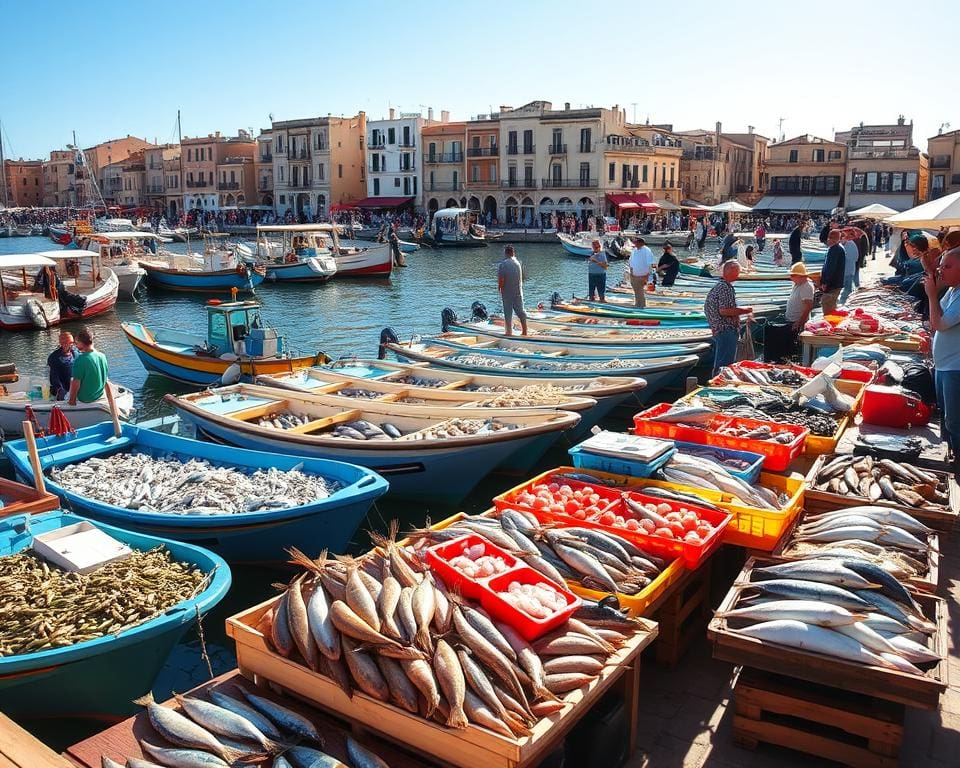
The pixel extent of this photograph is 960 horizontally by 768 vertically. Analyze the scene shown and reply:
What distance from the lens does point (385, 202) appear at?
72062 mm

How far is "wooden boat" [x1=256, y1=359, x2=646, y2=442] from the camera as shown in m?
10.7

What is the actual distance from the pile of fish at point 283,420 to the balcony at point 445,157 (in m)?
61.8

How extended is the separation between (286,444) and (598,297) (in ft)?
43.3

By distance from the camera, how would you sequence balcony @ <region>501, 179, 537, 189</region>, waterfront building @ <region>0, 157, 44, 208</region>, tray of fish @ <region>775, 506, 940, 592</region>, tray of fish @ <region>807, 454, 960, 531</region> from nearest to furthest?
tray of fish @ <region>775, 506, 940, 592</region>
tray of fish @ <region>807, 454, 960, 531</region>
balcony @ <region>501, 179, 537, 189</region>
waterfront building @ <region>0, 157, 44, 208</region>

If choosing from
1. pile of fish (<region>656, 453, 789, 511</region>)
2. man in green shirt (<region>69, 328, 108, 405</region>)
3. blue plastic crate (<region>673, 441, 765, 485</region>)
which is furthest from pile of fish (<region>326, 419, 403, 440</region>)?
pile of fish (<region>656, 453, 789, 511</region>)

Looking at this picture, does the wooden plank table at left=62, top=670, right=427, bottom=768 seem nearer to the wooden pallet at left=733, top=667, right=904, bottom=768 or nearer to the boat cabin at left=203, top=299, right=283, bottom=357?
the wooden pallet at left=733, top=667, right=904, bottom=768

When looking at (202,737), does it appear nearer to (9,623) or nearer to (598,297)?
(9,623)

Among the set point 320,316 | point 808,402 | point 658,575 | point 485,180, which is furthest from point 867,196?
point 658,575

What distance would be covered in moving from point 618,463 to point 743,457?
1042 millimetres

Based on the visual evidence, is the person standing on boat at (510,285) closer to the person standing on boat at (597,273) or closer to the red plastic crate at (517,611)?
the person standing on boat at (597,273)

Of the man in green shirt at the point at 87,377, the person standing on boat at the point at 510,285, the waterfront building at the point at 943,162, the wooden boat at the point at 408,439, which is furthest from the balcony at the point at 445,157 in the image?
the wooden boat at the point at 408,439

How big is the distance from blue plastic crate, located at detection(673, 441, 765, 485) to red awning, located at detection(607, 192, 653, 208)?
55922 millimetres

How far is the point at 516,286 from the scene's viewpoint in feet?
48.6

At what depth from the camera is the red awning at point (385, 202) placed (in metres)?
71.4
